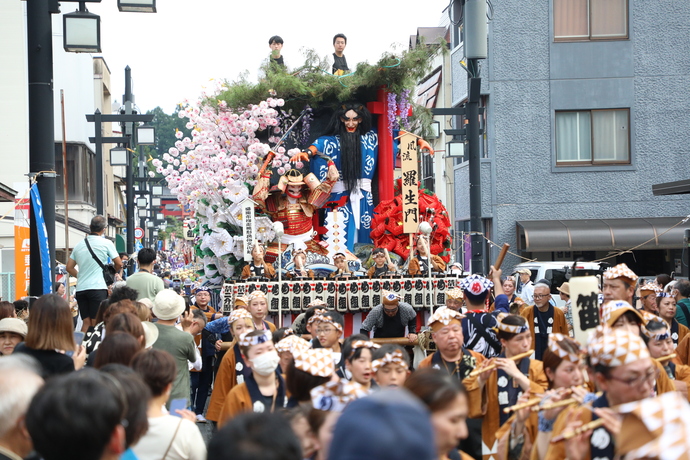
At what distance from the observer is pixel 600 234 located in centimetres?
2362

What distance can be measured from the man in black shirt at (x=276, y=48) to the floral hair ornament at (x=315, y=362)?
516 inches

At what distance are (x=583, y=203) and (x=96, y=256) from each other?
1843 cm

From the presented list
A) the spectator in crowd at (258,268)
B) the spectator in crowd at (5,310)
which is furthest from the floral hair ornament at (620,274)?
the spectator in crowd at (258,268)

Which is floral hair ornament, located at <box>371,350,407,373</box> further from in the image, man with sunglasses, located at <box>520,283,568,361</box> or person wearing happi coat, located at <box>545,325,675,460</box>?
man with sunglasses, located at <box>520,283,568,361</box>

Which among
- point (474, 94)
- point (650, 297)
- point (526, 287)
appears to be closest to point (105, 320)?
point (650, 297)

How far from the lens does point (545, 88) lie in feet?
81.5

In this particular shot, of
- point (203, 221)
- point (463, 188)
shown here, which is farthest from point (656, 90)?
point (203, 221)

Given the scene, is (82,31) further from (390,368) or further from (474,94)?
(474,94)

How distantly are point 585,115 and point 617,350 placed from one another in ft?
74.1

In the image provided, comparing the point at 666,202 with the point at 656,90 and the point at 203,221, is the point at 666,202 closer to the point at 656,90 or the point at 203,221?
the point at 656,90

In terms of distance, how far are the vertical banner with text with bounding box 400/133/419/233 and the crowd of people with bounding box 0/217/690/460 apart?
22.0 ft

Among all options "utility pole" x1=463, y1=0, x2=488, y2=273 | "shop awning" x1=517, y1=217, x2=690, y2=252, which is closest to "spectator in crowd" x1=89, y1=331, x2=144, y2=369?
"utility pole" x1=463, y1=0, x2=488, y2=273

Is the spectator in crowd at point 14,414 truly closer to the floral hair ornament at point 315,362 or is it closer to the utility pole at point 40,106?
the floral hair ornament at point 315,362

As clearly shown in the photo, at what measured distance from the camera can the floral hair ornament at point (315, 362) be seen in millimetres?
4555
